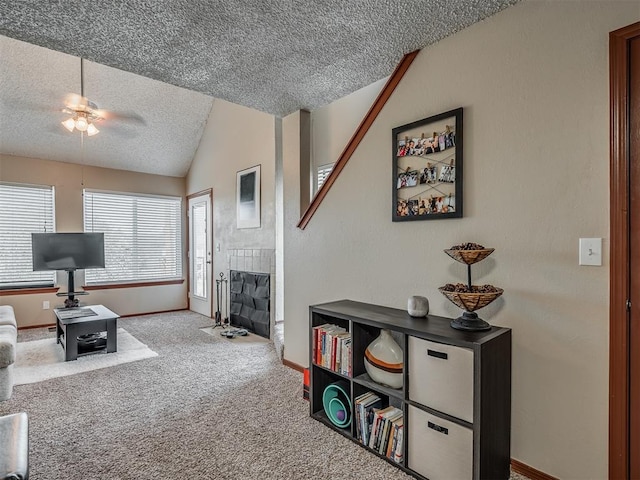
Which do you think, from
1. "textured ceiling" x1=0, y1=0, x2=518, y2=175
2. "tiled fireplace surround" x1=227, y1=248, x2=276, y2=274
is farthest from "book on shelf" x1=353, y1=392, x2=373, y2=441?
"tiled fireplace surround" x1=227, y1=248, x2=276, y2=274

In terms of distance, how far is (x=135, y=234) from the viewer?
5.93m

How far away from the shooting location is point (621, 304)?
1505 mm

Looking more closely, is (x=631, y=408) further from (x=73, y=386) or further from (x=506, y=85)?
(x=73, y=386)

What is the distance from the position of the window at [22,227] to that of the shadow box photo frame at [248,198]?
108 inches

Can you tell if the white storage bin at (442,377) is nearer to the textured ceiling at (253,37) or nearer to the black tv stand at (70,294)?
the textured ceiling at (253,37)

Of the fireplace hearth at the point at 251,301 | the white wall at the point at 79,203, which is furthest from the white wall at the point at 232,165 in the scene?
the white wall at the point at 79,203

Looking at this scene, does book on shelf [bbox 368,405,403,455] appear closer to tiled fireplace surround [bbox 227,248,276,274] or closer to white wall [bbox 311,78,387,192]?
white wall [bbox 311,78,387,192]

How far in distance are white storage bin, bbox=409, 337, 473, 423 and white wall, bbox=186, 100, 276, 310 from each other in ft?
9.31

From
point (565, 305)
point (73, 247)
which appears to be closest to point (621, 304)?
point (565, 305)

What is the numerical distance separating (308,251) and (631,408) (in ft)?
7.24

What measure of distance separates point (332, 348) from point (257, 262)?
2.57 m

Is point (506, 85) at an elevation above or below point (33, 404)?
above

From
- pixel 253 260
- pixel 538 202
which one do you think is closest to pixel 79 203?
pixel 253 260

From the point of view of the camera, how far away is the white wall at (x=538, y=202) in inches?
62.4
